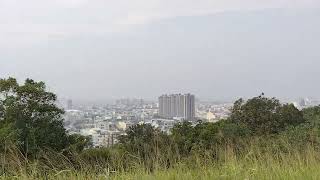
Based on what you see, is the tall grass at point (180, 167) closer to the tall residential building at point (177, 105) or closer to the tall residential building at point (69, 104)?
the tall residential building at point (69, 104)

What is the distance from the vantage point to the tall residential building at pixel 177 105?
27.8 m

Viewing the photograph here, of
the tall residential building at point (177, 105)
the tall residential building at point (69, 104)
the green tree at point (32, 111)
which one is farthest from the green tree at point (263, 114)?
the green tree at point (32, 111)

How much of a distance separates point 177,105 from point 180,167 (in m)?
24.1

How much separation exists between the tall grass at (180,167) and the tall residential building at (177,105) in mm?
20177

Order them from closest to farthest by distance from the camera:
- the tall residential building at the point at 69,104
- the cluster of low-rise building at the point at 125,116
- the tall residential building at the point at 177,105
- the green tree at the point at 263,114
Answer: the cluster of low-rise building at the point at 125,116
the tall residential building at the point at 69,104
the green tree at the point at 263,114
the tall residential building at the point at 177,105

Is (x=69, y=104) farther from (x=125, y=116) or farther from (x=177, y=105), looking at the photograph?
(x=177, y=105)

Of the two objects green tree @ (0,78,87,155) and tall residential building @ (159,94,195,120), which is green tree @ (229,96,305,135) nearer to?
tall residential building @ (159,94,195,120)

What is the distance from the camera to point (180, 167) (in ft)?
18.4

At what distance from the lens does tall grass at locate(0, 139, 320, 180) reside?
530 cm

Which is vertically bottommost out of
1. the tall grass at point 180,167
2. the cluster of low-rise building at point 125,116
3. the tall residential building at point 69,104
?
the tall grass at point 180,167

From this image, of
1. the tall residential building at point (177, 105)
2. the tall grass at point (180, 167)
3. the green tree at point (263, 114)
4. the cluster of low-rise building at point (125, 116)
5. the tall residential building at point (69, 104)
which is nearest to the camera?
the tall grass at point (180, 167)

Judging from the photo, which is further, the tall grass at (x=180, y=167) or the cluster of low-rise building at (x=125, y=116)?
the cluster of low-rise building at (x=125, y=116)

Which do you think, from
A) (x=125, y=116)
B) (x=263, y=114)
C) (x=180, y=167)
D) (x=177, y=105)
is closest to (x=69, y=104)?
(x=125, y=116)

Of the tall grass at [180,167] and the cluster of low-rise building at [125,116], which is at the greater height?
the cluster of low-rise building at [125,116]
